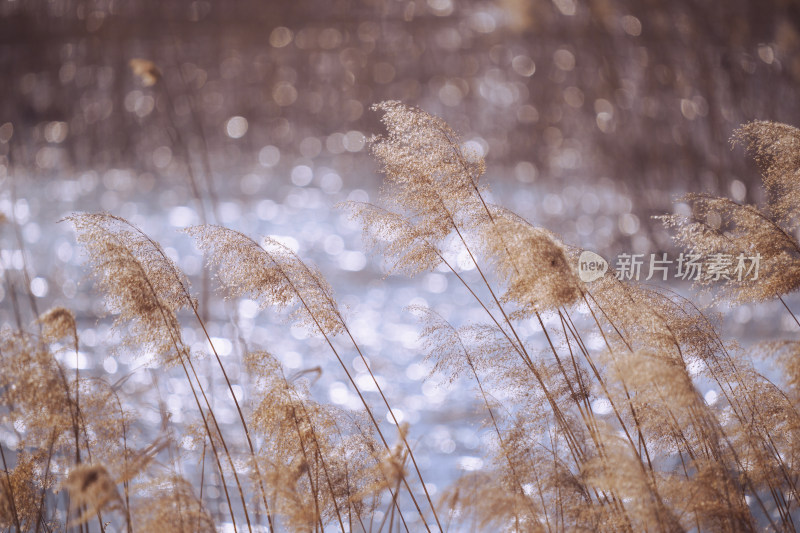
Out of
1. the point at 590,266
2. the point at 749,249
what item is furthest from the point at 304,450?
the point at 749,249

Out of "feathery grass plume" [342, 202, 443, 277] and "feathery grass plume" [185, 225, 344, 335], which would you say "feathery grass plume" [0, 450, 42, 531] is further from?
"feathery grass plume" [342, 202, 443, 277]

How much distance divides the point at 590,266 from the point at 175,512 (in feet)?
2.84

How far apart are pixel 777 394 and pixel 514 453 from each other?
0.54 meters

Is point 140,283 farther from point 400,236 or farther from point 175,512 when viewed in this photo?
point 400,236

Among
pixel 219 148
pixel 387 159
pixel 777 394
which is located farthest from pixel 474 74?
pixel 777 394

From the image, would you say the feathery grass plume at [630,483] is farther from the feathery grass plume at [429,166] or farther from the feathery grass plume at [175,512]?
the feathery grass plume at [175,512]

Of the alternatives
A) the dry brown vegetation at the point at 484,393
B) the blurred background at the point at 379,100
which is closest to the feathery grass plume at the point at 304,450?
the dry brown vegetation at the point at 484,393

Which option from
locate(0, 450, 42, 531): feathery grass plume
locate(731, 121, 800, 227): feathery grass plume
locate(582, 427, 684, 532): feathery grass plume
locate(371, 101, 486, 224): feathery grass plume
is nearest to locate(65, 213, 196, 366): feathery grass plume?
locate(0, 450, 42, 531): feathery grass plume

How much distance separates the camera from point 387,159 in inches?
43.1

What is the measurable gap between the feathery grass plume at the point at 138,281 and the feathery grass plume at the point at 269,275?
3.4 inches

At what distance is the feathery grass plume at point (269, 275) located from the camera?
1088 millimetres

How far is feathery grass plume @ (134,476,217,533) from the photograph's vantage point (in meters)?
0.83

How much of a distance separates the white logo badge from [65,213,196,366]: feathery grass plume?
0.75 meters

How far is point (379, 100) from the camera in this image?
3084mm
